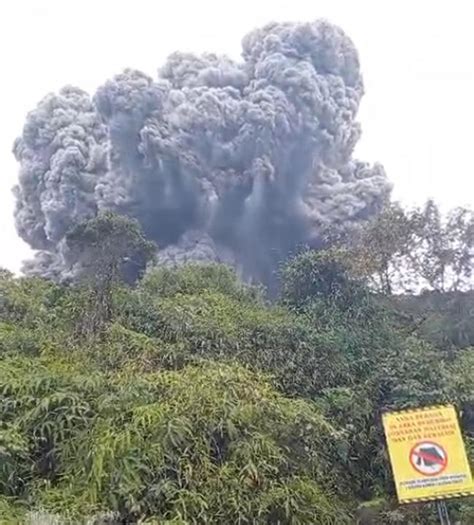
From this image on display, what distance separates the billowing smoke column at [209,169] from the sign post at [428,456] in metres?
19.5

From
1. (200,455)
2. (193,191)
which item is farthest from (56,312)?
(193,191)

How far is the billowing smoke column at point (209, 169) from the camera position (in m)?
28.4

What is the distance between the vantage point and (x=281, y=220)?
29.0 metres

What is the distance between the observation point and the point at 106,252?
16.0 m

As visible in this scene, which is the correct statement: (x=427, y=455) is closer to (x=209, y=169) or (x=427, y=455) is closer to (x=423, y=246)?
(x=423, y=246)

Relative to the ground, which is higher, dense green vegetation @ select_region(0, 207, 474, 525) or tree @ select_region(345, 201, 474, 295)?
tree @ select_region(345, 201, 474, 295)

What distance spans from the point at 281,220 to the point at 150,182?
5.35 meters

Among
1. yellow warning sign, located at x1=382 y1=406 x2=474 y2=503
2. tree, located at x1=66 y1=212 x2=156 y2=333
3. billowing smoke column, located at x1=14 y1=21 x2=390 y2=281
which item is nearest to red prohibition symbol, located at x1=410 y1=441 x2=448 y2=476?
yellow warning sign, located at x1=382 y1=406 x2=474 y2=503

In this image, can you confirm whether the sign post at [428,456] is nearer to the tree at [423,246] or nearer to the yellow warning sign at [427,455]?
the yellow warning sign at [427,455]

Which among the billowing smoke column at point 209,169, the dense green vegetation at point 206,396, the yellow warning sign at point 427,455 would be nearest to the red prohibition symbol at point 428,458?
the yellow warning sign at point 427,455

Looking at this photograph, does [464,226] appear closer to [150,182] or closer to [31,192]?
[150,182]

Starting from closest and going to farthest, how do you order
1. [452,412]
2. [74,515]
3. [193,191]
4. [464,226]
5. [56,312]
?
[74,515] → [452,412] → [56,312] → [464,226] → [193,191]

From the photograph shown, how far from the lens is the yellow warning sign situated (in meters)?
6.98

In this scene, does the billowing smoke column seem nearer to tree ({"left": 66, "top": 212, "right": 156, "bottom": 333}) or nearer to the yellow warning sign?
tree ({"left": 66, "top": 212, "right": 156, "bottom": 333})
